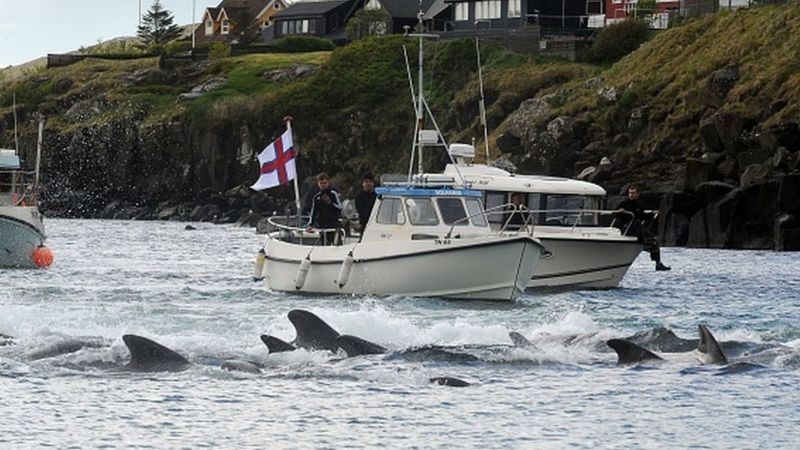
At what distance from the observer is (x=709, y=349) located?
26.6 metres

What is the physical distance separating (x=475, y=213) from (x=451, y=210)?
0.52 metres

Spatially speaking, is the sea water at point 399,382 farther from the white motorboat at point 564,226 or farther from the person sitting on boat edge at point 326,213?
the white motorboat at point 564,226

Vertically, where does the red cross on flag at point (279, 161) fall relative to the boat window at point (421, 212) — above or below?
above

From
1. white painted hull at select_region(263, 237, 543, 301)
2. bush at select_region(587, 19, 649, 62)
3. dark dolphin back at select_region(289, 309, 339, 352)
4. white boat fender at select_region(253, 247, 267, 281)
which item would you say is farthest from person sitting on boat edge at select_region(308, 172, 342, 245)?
bush at select_region(587, 19, 649, 62)

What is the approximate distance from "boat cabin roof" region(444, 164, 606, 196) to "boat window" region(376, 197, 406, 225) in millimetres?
4788

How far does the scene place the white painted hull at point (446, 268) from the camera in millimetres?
35969

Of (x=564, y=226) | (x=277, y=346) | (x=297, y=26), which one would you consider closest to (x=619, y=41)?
(x=297, y=26)

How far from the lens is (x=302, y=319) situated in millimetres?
26484

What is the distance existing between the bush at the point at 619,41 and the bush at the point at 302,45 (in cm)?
4151

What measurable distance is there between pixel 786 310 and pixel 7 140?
103 metres

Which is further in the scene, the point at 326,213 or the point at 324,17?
the point at 324,17

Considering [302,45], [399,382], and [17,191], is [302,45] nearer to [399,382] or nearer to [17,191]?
[17,191]

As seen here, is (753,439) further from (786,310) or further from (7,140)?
(7,140)

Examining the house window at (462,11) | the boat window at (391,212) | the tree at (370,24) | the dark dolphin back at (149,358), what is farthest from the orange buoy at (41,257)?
the tree at (370,24)
